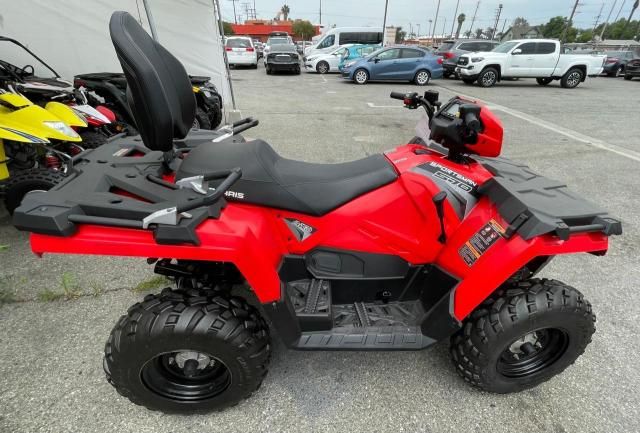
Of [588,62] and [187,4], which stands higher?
[187,4]

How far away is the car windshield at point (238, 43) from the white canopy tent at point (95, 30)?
1229cm

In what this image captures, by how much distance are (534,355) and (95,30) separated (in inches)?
305

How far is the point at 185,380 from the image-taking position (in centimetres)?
176

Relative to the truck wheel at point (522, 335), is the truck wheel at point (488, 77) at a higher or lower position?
lower

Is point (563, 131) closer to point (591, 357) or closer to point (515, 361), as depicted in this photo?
point (591, 357)

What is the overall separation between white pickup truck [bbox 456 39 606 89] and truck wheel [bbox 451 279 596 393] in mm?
14376

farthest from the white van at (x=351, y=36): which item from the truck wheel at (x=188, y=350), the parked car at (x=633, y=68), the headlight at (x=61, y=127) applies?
the truck wheel at (x=188, y=350)

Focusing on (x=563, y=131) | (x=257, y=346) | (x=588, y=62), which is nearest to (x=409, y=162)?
(x=257, y=346)

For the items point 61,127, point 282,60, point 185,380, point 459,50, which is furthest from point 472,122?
point 459,50

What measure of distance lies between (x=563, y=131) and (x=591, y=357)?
6958 mm

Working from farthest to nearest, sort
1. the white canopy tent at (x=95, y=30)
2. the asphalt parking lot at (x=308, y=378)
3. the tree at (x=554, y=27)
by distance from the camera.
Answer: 1. the tree at (x=554, y=27)
2. the white canopy tent at (x=95, y=30)
3. the asphalt parking lot at (x=308, y=378)

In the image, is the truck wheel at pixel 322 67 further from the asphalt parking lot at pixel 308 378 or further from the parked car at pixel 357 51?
the asphalt parking lot at pixel 308 378

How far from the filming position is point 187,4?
6.66 m

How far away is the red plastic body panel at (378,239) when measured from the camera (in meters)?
1.37
